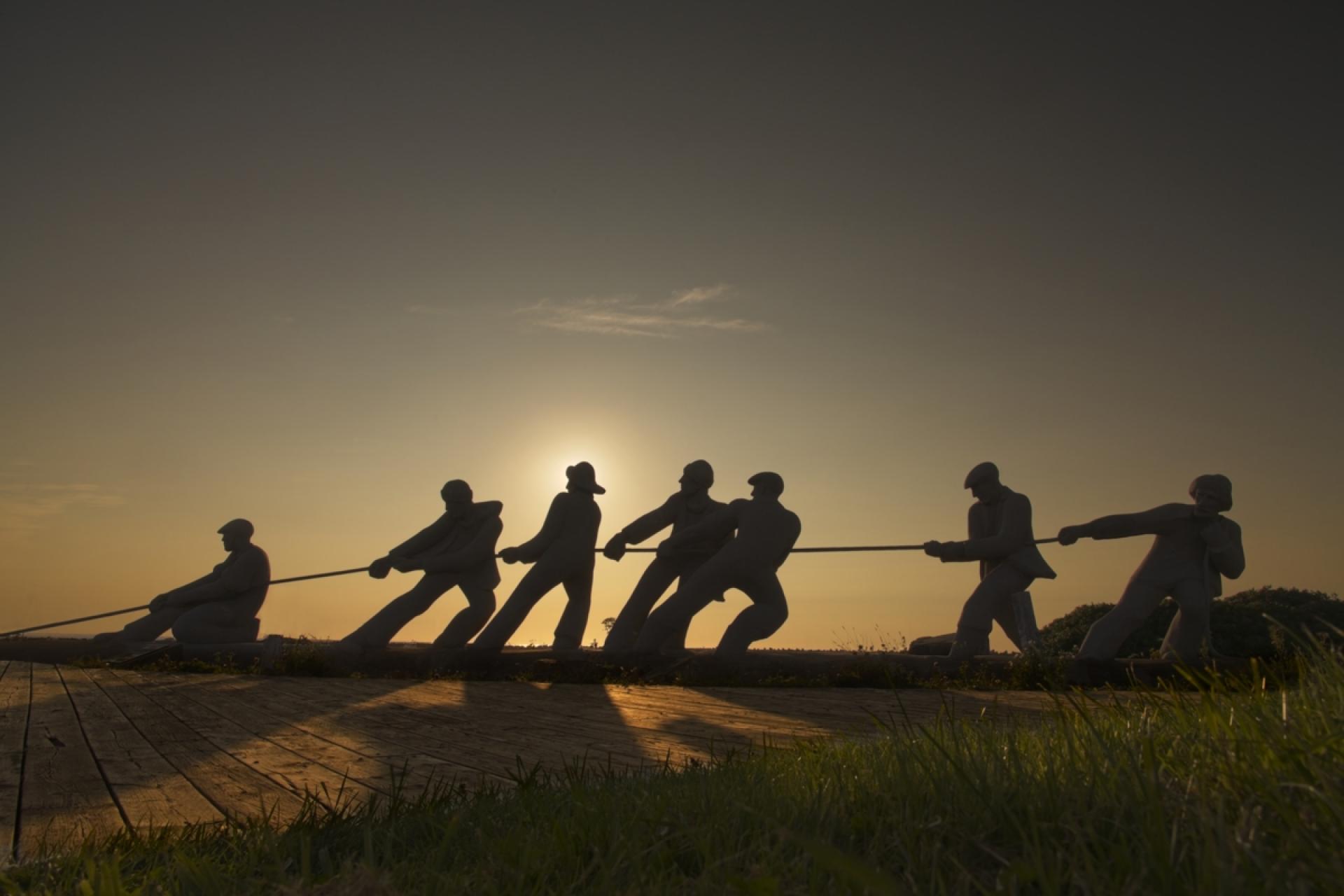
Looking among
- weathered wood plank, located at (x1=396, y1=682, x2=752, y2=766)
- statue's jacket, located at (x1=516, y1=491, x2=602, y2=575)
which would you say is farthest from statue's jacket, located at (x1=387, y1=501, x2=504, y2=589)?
weathered wood plank, located at (x1=396, y1=682, x2=752, y2=766)

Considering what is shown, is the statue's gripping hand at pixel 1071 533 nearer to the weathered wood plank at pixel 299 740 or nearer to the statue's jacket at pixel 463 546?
the statue's jacket at pixel 463 546

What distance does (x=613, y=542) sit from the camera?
42.0ft

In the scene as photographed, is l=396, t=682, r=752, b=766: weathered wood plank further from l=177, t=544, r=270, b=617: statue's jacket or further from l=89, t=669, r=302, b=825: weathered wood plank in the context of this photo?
l=177, t=544, r=270, b=617: statue's jacket

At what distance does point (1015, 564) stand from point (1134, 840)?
31.8 ft

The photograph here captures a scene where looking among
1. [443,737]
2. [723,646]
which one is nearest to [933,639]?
[723,646]

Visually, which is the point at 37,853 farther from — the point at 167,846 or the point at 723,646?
the point at 723,646

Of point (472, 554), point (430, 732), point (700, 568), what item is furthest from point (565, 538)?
point (430, 732)

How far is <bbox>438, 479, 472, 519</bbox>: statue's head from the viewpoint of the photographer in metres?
13.0

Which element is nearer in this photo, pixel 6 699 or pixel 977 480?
pixel 6 699

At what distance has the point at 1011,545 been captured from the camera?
11062 mm

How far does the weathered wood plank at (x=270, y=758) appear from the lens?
390 centimetres

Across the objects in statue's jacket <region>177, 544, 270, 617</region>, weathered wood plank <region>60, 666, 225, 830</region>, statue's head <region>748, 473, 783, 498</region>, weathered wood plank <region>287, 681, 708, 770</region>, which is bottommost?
weathered wood plank <region>60, 666, 225, 830</region>

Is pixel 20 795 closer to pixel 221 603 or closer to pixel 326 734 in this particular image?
pixel 326 734

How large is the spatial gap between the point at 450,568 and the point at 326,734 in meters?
6.81
